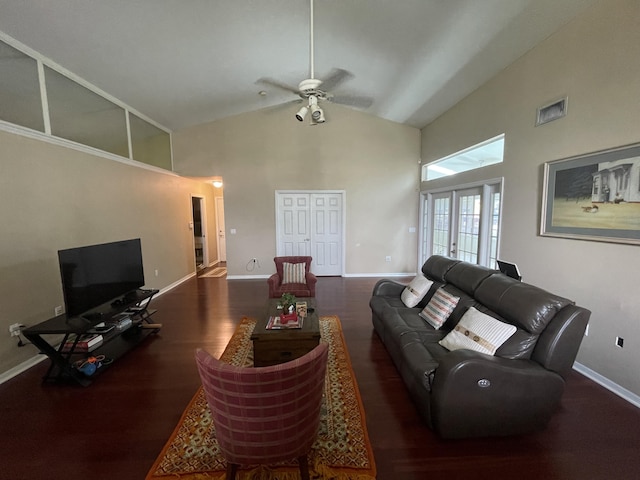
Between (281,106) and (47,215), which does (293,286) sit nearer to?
(47,215)

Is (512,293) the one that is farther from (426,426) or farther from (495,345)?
(426,426)

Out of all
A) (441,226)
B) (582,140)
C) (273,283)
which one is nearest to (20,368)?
(273,283)

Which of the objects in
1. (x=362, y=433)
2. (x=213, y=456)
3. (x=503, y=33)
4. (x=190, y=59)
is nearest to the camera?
(x=213, y=456)

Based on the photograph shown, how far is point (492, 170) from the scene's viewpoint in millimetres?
3873

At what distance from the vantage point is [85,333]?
2.60 metres

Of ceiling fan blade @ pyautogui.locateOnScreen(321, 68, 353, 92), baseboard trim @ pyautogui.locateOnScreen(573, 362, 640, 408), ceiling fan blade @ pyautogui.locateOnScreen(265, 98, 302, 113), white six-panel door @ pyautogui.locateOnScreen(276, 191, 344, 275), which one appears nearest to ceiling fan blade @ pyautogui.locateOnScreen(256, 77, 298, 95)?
ceiling fan blade @ pyautogui.locateOnScreen(321, 68, 353, 92)

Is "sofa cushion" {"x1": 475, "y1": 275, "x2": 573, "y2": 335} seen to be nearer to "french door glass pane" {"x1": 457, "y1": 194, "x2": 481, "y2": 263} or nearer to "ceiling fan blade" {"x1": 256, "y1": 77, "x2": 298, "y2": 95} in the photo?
"french door glass pane" {"x1": 457, "y1": 194, "x2": 481, "y2": 263}

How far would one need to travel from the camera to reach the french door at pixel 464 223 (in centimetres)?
398

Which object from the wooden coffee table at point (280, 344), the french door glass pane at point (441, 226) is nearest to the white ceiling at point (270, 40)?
the french door glass pane at point (441, 226)

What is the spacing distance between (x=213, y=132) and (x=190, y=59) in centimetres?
250

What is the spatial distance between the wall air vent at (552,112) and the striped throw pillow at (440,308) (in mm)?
2187

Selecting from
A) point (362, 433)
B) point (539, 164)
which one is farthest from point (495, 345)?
point (539, 164)

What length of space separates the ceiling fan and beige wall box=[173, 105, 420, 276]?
2.07ft

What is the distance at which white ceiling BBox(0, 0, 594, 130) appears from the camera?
2662 millimetres
